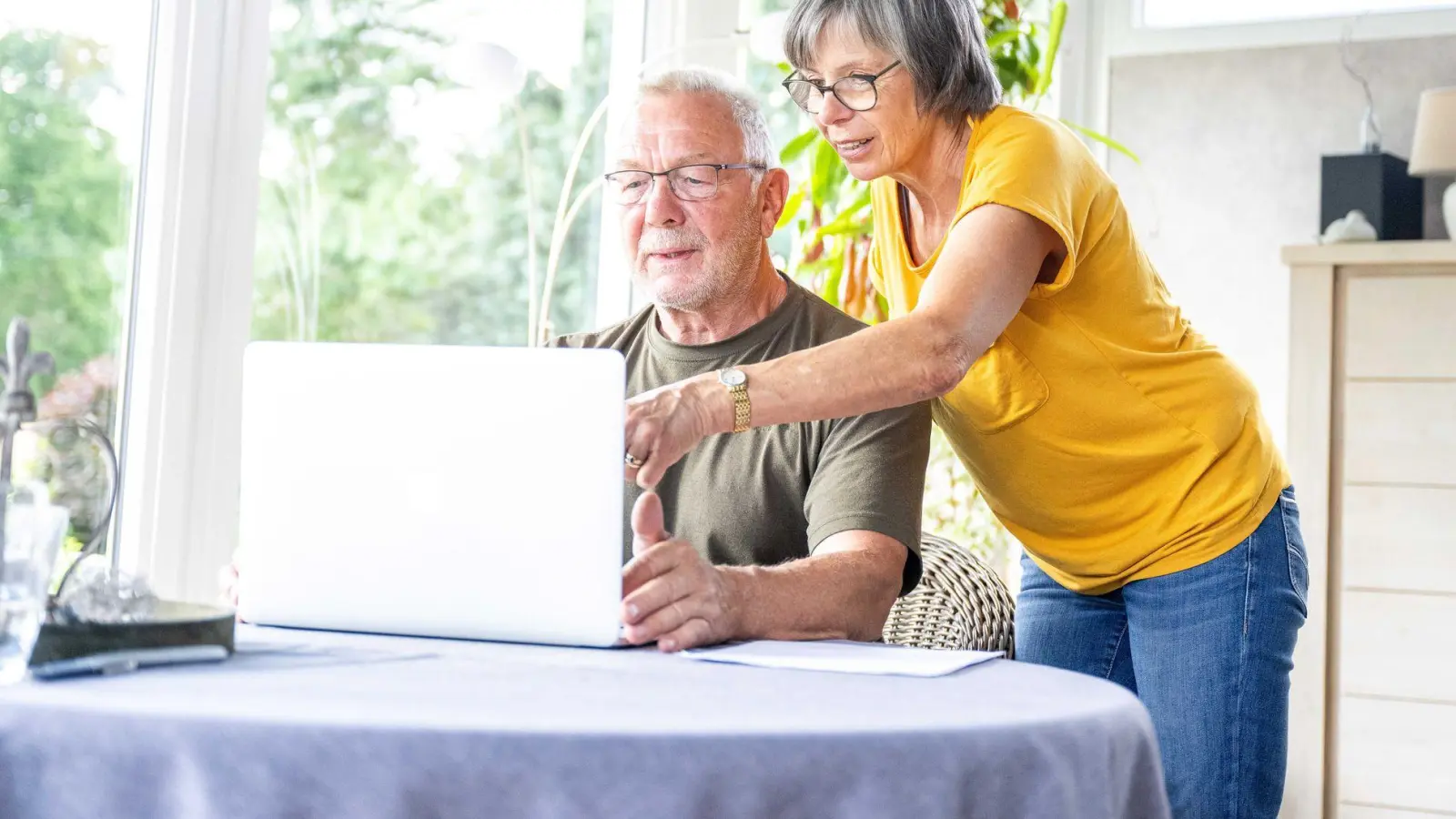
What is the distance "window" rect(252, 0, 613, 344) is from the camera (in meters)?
2.25

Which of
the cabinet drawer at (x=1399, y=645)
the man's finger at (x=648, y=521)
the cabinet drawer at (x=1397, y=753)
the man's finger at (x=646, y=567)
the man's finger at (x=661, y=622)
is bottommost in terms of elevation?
the cabinet drawer at (x=1397, y=753)

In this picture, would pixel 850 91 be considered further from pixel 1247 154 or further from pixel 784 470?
pixel 1247 154

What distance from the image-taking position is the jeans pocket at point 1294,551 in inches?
63.0

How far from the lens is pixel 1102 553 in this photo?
1652 millimetres

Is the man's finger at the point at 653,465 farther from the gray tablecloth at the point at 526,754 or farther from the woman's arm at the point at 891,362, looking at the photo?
the gray tablecloth at the point at 526,754

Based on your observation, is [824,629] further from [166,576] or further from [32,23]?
[32,23]

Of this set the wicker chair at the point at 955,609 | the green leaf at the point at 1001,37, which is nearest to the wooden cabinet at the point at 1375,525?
the green leaf at the point at 1001,37

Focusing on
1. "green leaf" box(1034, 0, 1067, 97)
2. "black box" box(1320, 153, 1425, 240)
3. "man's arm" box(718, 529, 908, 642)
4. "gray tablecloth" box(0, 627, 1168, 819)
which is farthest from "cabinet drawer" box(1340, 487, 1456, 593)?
"gray tablecloth" box(0, 627, 1168, 819)

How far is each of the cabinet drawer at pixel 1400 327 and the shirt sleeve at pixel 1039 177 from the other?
203 centimetres

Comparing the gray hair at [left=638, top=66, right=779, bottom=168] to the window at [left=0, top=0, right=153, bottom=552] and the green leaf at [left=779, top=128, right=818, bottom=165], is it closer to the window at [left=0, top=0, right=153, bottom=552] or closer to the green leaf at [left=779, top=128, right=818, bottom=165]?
the window at [left=0, top=0, right=153, bottom=552]

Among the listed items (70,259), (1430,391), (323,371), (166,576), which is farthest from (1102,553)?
(1430,391)

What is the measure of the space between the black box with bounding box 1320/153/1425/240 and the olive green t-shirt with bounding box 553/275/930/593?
244 cm

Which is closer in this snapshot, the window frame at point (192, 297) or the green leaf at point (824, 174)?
the window frame at point (192, 297)

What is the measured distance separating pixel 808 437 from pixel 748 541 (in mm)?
150
